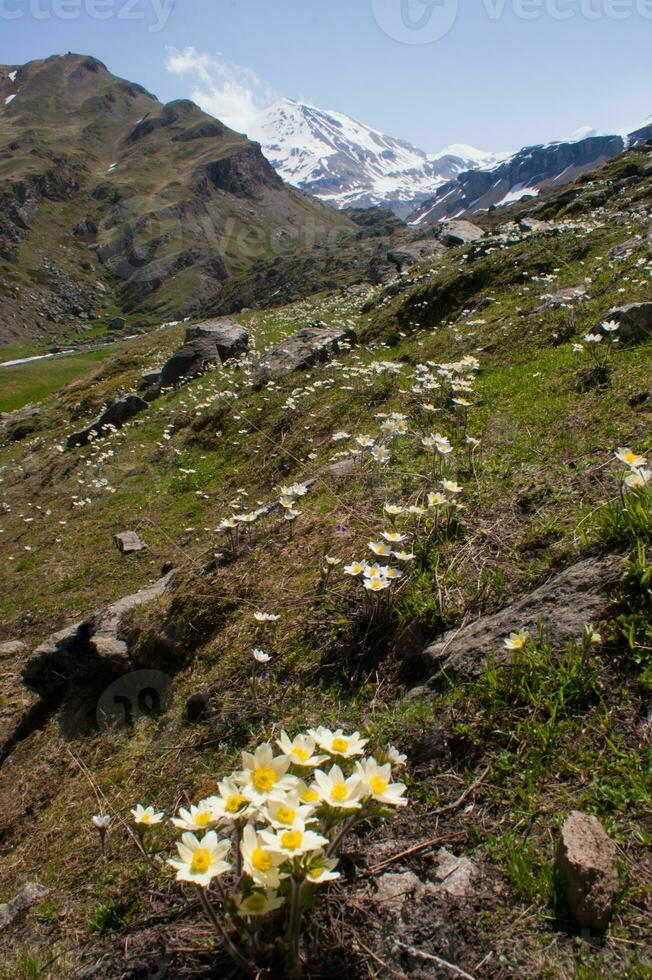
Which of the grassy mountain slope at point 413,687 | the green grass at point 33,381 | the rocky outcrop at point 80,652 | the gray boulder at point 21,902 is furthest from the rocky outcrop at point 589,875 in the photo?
the green grass at point 33,381

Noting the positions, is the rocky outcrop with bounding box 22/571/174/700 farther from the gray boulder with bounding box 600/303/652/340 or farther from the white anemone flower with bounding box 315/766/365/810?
the gray boulder with bounding box 600/303/652/340

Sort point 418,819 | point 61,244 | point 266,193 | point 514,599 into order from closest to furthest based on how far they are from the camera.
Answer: point 418,819, point 514,599, point 61,244, point 266,193

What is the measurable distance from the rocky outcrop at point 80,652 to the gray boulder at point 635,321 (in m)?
6.32

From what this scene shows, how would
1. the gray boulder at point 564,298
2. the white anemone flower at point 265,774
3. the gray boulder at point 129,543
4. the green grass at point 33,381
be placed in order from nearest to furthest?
1. the white anemone flower at point 265,774
2. the gray boulder at point 564,298
3. the gray boulder at point 129,543
4. the green grass at point 33,381

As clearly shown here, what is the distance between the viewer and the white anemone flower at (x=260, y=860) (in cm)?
163

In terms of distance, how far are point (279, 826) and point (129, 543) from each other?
8.46m

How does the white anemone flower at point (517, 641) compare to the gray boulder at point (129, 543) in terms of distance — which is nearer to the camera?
the white anemone flower at point (517, 641)

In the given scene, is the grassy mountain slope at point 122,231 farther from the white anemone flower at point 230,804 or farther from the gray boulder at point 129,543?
the white anemone flower at point 230,804

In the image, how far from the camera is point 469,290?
1321 cm

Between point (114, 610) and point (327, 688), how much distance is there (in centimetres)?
322

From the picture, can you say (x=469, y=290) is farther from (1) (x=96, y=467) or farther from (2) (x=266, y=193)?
(2) (x=266, y=193)

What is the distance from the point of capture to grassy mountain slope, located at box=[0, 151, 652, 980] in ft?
6.68

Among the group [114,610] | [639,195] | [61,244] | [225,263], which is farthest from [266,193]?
[114,610]

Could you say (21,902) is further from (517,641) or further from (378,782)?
(517,641)
